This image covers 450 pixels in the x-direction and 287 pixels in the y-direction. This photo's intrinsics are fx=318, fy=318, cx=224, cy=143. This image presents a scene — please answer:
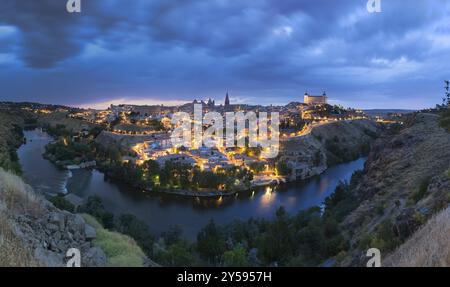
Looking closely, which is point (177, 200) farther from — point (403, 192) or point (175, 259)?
point (403, 192)

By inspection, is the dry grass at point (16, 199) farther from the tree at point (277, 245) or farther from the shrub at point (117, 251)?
the tree at point (277, 245)

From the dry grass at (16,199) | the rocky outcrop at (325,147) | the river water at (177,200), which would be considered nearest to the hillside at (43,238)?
the dry grass at (16,199)

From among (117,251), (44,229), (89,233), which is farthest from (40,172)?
(44,229)

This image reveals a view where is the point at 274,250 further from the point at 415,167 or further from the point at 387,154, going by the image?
the point at 387,154

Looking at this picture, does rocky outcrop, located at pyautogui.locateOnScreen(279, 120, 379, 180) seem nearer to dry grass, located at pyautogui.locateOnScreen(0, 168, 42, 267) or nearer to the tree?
the tree

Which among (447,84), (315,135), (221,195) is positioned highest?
(447,84)

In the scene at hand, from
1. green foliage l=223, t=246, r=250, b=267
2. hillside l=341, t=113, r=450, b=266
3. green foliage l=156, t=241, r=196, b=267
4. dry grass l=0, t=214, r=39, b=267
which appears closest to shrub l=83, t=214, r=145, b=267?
dry grass l=0, t=214, r=39, b=267
